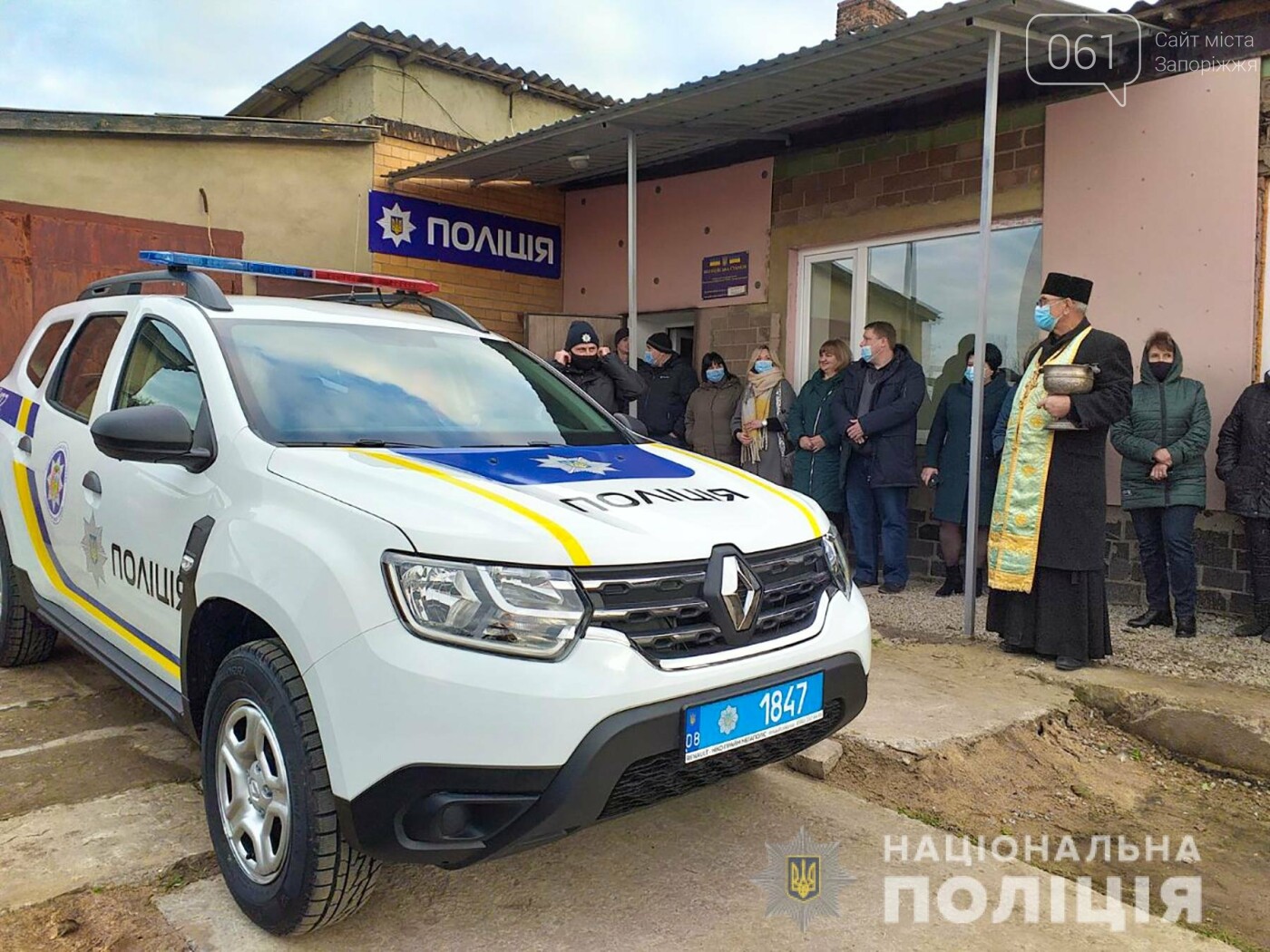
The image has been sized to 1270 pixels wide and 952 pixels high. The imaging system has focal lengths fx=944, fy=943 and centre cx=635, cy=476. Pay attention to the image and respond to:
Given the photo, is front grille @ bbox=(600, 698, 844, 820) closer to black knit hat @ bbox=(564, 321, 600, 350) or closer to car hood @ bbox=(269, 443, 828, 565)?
car hood @ bbox=(269, 443, 828, 565)

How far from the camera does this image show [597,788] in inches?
83.7

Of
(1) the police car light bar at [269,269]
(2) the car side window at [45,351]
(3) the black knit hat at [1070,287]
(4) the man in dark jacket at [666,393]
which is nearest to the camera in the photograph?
(1) the police car light bar at [269,269]

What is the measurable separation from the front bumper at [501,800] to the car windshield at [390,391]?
3.47ft

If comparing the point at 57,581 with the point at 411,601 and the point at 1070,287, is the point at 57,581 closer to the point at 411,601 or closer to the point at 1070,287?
the point at 411,601

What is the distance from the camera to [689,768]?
2.30 meters

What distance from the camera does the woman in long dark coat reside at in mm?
6520

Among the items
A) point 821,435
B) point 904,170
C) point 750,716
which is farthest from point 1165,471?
point 750,716

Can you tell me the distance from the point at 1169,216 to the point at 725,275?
383cm

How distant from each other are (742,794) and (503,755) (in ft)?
5.04

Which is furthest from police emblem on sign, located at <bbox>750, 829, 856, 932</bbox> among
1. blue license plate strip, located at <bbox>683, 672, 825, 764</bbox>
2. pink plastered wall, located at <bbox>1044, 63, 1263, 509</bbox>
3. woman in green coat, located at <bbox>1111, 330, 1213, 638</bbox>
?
pink plastered wall, located at <bbox>1044, 63, 1263, 509</bbox>

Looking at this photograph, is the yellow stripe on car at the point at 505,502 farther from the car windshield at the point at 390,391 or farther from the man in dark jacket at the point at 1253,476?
the man in dark jacket at the point at 1253,476

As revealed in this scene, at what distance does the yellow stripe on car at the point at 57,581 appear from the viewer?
303 centimetres

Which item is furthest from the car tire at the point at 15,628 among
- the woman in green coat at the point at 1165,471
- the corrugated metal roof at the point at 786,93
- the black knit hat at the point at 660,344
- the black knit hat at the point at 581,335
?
the woman in green coat at the point at 1165,471

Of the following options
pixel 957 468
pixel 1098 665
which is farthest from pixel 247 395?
→ pixel 957 468
